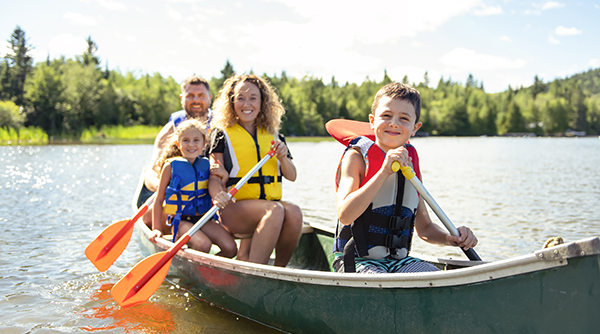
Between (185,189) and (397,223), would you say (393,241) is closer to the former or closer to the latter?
(397,223)

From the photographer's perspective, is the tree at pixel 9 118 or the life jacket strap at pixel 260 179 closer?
the life jacket strap at pixel 260 179

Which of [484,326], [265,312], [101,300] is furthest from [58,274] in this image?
[484,326]

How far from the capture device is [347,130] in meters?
2.81

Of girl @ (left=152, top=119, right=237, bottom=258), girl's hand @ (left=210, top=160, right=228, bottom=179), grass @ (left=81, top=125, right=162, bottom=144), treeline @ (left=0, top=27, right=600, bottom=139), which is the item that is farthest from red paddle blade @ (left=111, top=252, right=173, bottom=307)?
grass @ (left=81, top=125, right=162, bottom=144)

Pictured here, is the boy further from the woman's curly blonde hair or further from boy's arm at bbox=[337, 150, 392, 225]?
the woman's curly blonde hair

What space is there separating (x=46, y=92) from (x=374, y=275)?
163 ft

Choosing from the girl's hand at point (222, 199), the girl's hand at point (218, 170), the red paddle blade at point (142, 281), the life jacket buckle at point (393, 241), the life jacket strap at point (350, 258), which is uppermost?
the girl's hand at point (218, 170)

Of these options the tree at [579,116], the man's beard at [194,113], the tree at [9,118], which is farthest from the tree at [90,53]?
the tree at [579,116]

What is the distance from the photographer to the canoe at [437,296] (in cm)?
179

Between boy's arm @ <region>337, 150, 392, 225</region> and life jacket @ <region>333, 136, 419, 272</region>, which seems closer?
boy's arm @ <region>337, 150, 392, 225</region>

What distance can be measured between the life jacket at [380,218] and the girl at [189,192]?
1.48 meters

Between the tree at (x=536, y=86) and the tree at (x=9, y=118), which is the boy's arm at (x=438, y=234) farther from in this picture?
the tree at (x=536, y=86)

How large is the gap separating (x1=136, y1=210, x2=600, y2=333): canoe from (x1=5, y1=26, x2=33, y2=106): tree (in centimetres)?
6153

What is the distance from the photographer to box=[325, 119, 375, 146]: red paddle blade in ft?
8.89
